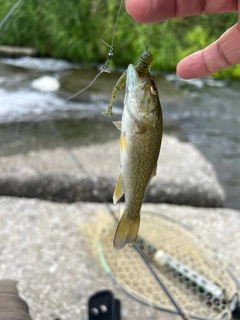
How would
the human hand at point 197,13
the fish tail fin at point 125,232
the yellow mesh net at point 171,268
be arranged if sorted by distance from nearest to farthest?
the fish tail fin at point 125,232 < the human hand at point 197,13 < the yellow mesh net at point 171,268

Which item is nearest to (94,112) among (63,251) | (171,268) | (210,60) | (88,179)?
(88,179)

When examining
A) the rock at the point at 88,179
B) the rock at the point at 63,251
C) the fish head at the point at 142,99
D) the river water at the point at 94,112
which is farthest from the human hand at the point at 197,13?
the river water at the point at 94,112

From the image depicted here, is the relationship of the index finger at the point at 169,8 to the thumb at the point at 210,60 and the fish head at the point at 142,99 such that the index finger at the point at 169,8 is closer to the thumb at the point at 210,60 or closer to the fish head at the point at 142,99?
the thumb at the point at 210,60

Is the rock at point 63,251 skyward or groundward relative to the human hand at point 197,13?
groundward

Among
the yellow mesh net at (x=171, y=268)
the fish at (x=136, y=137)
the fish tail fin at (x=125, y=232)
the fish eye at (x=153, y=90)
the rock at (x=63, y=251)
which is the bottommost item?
the rock at (x=63, y=251)

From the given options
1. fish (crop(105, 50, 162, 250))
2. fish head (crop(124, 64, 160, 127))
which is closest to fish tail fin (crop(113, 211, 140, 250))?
fish (crop(105, 50, 162, 250))

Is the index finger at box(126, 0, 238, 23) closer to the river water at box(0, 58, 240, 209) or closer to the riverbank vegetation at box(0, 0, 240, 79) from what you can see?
the river water at box(0, 58, 240, 209)

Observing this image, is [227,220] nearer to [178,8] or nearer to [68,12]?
[178,8]
